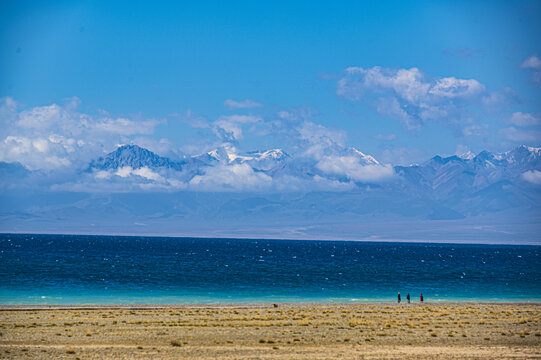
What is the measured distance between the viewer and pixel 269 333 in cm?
4794

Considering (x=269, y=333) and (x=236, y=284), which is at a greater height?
(x=236, y=284)

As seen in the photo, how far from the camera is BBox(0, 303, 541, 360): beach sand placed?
1574 inches

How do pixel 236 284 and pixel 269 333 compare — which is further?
pixel 236 284

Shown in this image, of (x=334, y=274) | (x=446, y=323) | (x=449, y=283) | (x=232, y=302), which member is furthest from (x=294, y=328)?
(x=334, y=274)

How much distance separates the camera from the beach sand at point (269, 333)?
40.0 m

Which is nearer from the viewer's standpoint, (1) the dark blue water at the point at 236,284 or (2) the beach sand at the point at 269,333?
(2) the beach sand at the point at 269,333

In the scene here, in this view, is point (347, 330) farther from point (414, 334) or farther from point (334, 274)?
point (334, 274)

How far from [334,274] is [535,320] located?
63824 millimetres

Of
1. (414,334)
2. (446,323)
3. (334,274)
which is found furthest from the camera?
(334,274)

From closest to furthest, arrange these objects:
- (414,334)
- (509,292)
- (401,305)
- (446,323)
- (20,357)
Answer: (20,357)
(414,334)
(446,323)
(401,305)
(509,292)

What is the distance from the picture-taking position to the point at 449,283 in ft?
339

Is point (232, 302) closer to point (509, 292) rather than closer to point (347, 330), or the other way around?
point (347, 330)

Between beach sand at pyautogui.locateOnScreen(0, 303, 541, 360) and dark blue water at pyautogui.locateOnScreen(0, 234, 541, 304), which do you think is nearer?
beach sand at pyautogui.locateOnScreen(0, 303, 541, 360)

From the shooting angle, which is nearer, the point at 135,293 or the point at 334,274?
the point at 135,293
